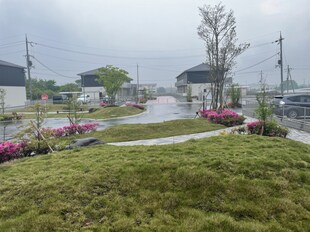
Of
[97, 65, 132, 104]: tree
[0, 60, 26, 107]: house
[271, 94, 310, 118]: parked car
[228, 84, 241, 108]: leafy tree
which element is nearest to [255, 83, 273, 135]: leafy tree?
[271, 94, 310, 118]: parked car

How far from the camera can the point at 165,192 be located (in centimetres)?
411

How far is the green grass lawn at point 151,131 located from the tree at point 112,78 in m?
24.6

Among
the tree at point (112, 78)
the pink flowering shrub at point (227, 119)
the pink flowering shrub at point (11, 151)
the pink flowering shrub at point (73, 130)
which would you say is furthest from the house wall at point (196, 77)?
the pink flowering shrub at point (11, 151)

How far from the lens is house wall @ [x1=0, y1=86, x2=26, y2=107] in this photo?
4341 centimetres

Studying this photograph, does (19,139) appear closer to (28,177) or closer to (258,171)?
(28,177)

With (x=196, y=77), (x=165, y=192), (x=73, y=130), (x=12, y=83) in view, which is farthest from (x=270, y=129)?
(x=196, y=77)

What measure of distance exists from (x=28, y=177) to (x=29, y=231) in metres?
1.57

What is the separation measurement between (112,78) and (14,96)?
2018 centimetres

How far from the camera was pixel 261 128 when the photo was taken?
9172 millimetres

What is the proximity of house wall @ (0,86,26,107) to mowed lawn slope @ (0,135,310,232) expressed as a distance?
43560 millimetres

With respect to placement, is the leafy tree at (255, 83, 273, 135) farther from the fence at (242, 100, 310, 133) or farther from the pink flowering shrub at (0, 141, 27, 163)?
the pink flowering shrub at (0, 141, 27, 163)

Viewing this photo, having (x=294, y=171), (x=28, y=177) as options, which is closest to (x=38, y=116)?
(x=28, y=177)

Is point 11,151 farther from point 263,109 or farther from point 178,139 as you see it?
point 263,109

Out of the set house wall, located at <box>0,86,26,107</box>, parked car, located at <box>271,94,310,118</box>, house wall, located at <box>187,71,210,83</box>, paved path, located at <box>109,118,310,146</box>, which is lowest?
paved path, located at <box>109,118,310,146</box>
